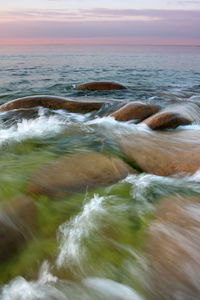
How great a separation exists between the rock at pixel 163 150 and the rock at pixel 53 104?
9.85 ft

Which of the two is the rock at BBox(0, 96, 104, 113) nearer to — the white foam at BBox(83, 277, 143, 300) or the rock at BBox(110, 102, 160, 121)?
the rock at BBox(110, 102, 160, 121)

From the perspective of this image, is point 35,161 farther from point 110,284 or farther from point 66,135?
point 110,284

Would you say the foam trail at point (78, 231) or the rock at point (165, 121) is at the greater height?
the rock at point (165, 121)

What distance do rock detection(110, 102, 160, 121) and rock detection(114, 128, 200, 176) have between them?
1144 millimetres

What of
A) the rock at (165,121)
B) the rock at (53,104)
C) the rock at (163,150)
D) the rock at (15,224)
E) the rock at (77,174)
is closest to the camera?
the rock at (15,224)

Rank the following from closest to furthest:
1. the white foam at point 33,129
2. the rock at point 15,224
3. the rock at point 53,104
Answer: the rock at point 15,224 < the white foam at point 33,129 < the rock at point 53,104

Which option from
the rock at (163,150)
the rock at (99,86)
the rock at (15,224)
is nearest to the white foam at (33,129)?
the rock at (163,150)

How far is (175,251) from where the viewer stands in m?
3.17

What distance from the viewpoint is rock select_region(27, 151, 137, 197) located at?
167 inches

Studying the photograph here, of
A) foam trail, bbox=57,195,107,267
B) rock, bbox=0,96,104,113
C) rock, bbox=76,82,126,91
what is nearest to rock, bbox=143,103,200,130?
rock, bbox=0,96,104,113

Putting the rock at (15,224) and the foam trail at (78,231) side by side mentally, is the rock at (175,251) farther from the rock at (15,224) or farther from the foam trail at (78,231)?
the rock at (15,224)

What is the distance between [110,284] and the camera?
9.68 feet

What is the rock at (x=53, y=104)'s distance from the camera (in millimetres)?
9406

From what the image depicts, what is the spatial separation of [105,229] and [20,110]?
6470 mm
